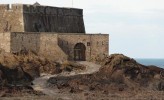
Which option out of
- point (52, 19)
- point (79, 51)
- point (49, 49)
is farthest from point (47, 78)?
point (52, 19)

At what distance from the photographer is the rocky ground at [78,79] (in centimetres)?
5250

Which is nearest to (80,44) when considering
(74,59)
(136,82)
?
(74,59)

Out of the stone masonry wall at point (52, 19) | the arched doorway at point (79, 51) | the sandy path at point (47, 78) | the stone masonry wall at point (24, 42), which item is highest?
the stone masonry wall at point (52, 19)

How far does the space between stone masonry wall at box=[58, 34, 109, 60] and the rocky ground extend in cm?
222

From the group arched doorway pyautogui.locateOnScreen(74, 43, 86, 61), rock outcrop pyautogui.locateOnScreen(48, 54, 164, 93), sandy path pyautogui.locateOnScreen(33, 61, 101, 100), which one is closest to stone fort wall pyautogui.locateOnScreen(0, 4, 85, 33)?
arched doorway pyautogui.locateOnScreen(74, 43, 86, 61)

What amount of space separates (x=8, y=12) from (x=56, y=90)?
1587 cm

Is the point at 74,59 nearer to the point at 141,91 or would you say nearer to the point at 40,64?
the point at 40,64

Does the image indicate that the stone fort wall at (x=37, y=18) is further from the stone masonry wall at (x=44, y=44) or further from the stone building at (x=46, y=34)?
the stone masonry wall at (x=44, y=44)

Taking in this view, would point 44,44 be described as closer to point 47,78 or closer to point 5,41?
point 5,41

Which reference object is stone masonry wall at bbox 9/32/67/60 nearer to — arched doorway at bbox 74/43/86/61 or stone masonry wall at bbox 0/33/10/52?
stone masonry wall at bbox 0/33/10/52

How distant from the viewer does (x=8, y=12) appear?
67.8 metres

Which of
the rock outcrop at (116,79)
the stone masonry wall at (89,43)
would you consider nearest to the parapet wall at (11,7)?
the stone masonry wall at (89,43)

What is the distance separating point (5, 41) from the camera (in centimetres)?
6431

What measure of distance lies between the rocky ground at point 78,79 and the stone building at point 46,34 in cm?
225
